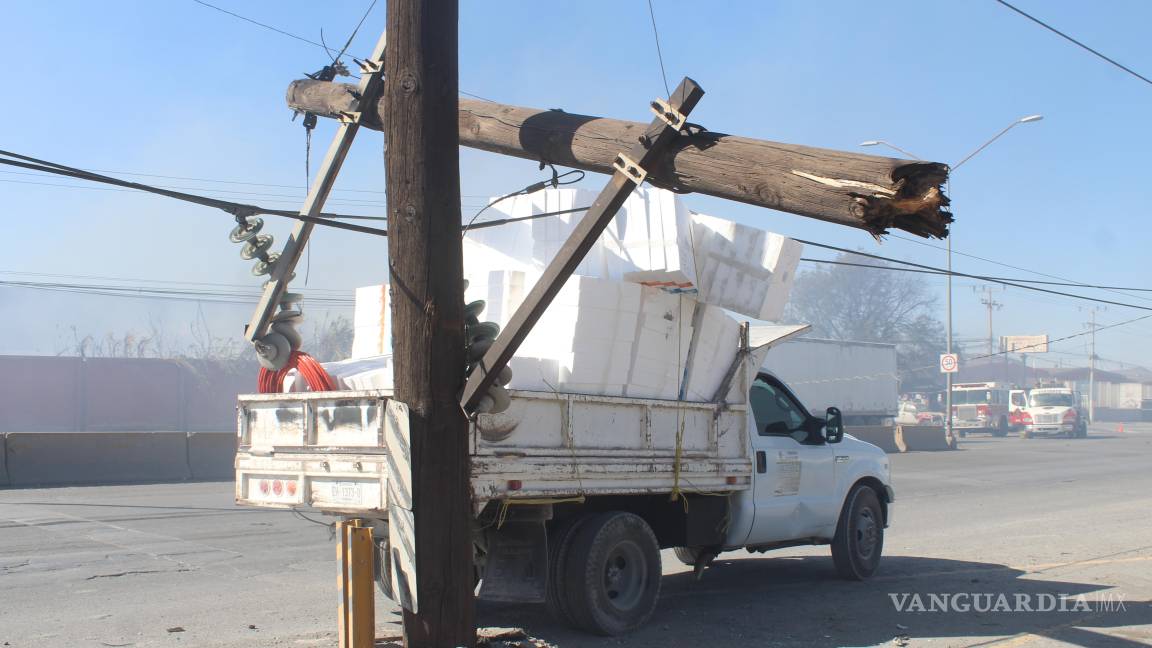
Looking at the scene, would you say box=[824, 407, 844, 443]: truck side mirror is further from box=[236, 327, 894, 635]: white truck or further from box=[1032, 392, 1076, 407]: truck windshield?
box=[1032, 392, 1076, 407]: truck windshield

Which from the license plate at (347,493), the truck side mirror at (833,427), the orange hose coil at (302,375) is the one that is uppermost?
the orange hose coil at (302,375)

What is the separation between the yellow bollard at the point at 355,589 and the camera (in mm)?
5402

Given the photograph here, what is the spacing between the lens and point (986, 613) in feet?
25.8

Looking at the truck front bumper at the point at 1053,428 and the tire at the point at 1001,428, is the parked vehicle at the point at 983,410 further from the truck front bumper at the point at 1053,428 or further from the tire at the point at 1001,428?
the truck front bumper at the point at 1053,428

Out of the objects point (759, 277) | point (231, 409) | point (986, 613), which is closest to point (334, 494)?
point (759, 277)

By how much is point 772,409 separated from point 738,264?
5.95 ft

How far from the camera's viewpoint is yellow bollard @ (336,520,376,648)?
5.40 m

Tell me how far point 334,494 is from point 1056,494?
16.8 m

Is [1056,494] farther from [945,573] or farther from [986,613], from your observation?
[986,613]

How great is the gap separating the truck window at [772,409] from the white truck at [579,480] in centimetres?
2

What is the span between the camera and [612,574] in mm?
7148

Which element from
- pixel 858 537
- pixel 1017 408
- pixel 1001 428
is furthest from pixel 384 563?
pixel 1001 428

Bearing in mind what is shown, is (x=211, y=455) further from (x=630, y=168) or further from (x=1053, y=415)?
(x=1053, y=415)

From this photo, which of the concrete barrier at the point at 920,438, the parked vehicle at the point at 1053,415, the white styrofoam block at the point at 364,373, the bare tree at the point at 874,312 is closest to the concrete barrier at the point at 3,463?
the white styrofoam block at the point at 364,373
